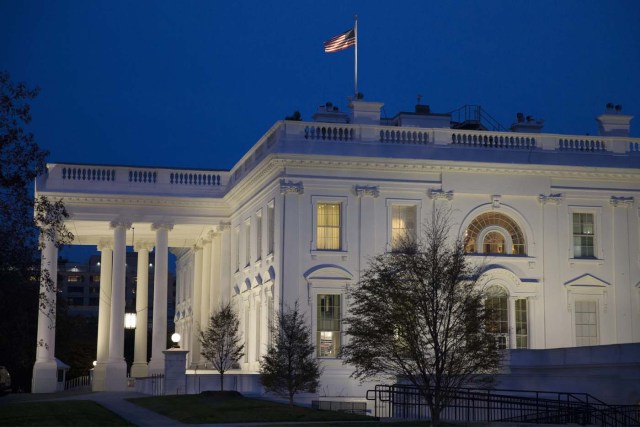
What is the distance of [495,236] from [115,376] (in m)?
21.3

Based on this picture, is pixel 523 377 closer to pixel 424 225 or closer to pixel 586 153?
pixel 424 225

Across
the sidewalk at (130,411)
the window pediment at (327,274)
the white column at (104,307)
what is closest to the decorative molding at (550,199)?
the window pediment at (327,274)

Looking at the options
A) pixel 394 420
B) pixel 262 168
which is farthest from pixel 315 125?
pixel 394 420

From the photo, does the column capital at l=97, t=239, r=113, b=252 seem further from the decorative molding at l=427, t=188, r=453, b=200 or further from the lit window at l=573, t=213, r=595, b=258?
the lit window at l=573, t=213, r=595, b=258

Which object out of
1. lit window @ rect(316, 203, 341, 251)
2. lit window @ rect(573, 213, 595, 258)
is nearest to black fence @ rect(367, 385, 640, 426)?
lit window @ rect(316, 203, 341, 251)

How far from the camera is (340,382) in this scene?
4653cm

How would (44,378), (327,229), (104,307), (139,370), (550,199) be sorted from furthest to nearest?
1. (104,307)
2. (139,370)
3. (44,378)
4. (550,199)
5. (327,229)

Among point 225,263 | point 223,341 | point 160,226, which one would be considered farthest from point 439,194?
point 160,226

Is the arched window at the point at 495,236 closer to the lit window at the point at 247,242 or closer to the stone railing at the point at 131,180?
the lit window at the point at 247,242

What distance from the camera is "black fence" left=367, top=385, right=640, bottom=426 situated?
32250 mm

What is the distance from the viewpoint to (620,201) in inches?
2013

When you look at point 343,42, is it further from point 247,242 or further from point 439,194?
point 247,242

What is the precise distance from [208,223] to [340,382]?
16.5m

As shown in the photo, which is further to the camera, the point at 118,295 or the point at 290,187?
the point at 118,295
